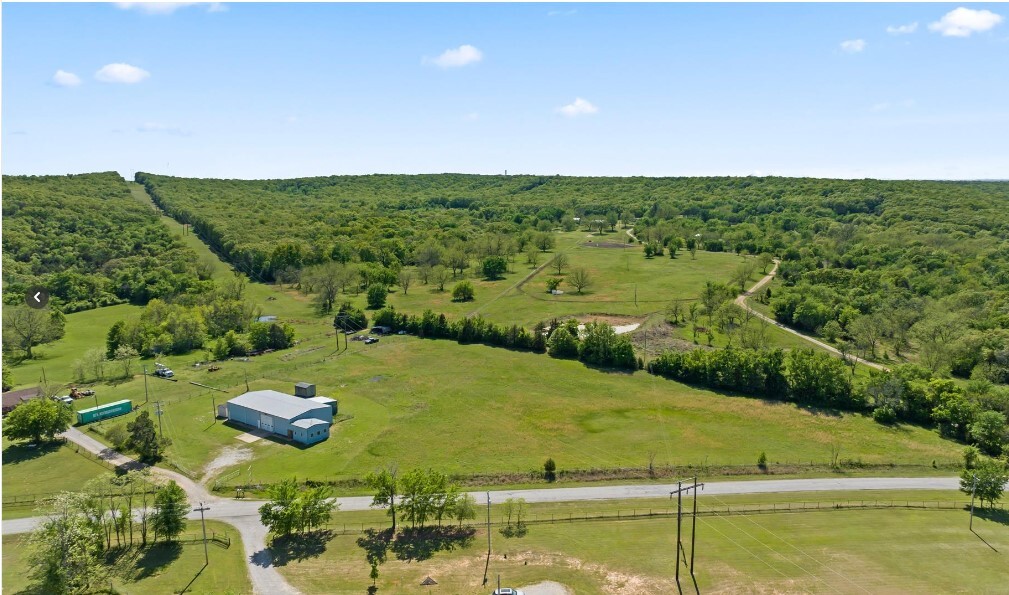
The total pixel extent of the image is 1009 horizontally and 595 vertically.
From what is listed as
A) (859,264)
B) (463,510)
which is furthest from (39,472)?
(859,264)

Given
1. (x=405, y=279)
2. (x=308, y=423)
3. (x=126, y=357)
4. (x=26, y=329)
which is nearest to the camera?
(x=308, y=423)

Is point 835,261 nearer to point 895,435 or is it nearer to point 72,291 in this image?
point 895,435

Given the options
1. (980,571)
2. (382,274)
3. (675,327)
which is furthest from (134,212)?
(980,571)

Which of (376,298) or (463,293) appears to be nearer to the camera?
(376,298)

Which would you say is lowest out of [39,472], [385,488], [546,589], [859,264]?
[546,589]

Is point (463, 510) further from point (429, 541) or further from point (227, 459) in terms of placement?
point (227, 459)

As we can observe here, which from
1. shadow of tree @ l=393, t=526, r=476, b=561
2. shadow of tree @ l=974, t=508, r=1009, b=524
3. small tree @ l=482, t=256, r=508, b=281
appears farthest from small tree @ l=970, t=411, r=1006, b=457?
small tree @ l=482, t=256, r=508, b=281

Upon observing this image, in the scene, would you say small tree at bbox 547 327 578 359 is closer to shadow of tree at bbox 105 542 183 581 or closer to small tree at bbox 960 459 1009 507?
small tree at bbox 960 459 1009 507
